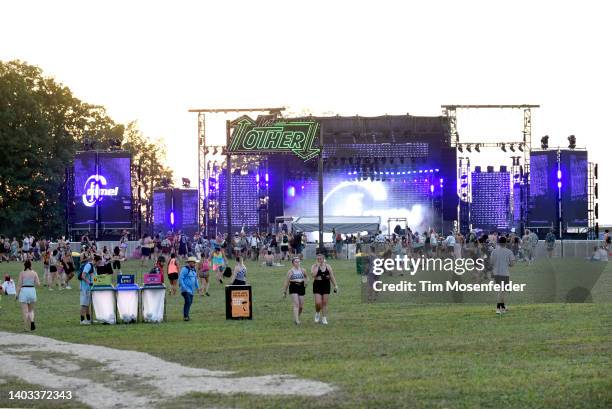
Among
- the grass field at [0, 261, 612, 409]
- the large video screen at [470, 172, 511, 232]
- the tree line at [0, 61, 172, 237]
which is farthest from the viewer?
the tree line at [0, 61, 172, 237]

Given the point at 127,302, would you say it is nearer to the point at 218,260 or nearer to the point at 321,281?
the point at 321,281

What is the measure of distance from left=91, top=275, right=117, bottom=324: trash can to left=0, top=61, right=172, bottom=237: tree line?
5108 cm

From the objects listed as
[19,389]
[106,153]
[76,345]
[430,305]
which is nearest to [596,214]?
[106,153]

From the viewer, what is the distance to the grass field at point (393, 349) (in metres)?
17.6

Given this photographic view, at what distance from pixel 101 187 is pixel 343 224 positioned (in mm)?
14565

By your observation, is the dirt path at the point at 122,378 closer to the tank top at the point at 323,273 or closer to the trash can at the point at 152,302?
the tank top at the point at 323,273

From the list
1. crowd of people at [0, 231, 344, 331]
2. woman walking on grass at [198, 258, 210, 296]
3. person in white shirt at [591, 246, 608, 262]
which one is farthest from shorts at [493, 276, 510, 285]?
person in white shirt at [591, 246, 608, 262]

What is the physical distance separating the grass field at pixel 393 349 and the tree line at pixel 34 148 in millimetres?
47695

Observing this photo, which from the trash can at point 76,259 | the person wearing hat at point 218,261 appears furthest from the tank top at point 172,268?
the trash can at point 76,259

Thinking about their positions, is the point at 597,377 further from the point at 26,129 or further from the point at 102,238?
the point at 26,129

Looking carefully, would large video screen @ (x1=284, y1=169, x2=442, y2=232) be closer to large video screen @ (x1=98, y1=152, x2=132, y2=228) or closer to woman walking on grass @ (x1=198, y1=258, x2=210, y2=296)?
large video screen @ (x1=98, y1=152, x2=132, y2=228)

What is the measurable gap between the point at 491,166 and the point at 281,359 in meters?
54.6

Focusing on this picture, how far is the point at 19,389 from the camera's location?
63.0ft

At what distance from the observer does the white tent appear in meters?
74.6
